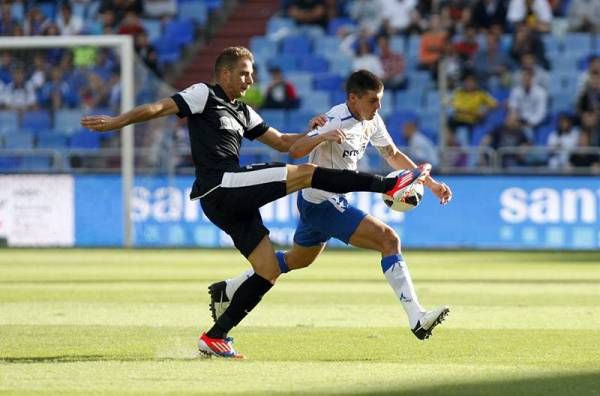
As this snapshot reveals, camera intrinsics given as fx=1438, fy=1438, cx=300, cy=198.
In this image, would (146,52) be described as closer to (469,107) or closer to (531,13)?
(469,107)

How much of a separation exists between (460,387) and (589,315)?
496 centimetres

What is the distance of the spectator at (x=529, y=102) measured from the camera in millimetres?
26953

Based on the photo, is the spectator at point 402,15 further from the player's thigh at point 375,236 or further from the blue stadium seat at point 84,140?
the player's thigh at point 375,236

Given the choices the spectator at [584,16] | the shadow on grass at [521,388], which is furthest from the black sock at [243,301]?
the spectator at [584,16]

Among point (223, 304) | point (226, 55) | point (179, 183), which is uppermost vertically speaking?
point (226, 55)

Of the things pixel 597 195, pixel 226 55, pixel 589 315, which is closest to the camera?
pixel 226 55

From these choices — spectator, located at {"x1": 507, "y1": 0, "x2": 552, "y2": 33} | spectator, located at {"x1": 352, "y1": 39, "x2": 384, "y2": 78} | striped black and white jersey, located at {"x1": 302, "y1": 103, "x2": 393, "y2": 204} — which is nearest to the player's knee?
striped black and white jersey, located at {"x1": 302, "y1": 103, "x2": 393, "y2": 204}

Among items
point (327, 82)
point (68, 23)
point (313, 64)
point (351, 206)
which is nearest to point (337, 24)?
point (313, 64)

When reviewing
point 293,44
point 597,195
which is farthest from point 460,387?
point 293,44

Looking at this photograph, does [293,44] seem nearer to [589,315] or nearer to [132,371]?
[589,315]

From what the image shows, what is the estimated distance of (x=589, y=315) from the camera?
1280cm

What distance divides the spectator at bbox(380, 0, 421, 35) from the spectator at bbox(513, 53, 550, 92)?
2.57 meters

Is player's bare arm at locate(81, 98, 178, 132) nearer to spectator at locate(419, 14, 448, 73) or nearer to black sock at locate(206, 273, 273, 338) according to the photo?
black sock at locate(206, 273, 273, 338)

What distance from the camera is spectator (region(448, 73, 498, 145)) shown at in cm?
2725
